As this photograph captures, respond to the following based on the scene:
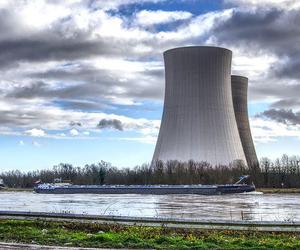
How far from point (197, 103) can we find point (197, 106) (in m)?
0.26

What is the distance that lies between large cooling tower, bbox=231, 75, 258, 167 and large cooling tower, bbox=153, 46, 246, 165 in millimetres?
12121

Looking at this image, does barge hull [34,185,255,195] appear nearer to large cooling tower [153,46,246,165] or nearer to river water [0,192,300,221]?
large cooling tower [153,46,246,165]

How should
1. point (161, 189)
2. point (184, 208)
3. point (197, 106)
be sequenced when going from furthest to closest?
point (161, 189), point (197, 106), point (184, 208)

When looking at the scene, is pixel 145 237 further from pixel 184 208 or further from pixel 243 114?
pixel 243 114

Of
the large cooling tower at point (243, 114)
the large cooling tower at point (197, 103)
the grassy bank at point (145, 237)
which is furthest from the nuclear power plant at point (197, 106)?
the grassy bank at point (145, 237)

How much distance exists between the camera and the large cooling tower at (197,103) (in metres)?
44.1

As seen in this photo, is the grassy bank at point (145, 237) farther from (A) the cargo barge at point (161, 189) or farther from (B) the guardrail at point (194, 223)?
(A) the cargo barge at point (161, 189)

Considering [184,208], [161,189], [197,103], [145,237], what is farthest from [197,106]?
[145,237]

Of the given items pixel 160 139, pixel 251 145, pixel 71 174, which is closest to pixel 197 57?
pixel 160 139

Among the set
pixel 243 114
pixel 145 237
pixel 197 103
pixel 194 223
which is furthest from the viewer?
pixel 243 114

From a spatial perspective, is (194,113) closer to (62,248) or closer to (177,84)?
(177,84)

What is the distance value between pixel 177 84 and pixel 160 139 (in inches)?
188

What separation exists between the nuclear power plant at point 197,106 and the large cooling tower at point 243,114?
11.7 metres

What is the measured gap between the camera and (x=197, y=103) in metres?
44.0
